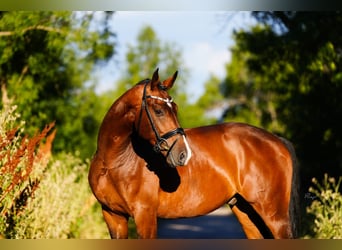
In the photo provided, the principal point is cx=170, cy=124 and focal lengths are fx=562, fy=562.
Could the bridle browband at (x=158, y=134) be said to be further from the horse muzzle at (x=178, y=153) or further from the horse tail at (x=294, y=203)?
the horse tail at (x=294, y=203)

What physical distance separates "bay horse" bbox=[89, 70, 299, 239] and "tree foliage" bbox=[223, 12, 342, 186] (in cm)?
466

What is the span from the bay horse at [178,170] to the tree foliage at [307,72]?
4.66 m

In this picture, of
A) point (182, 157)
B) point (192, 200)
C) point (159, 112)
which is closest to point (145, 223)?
point (192, 200)

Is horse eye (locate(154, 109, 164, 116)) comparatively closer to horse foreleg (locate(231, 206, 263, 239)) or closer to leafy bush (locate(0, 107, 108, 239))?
leafy bush (locate(0, 107, 108, 239))

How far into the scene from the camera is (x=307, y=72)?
1095 cm

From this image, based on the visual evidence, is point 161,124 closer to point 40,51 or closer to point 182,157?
point 182,157

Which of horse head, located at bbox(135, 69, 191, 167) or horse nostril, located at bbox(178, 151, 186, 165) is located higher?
horse head, located at bbox(135, 69, 191, 167)

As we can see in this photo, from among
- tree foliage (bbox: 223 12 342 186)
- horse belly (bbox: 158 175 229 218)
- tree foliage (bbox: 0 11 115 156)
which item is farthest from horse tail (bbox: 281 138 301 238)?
A: tree foliage (bbox: 0 11 115 156)

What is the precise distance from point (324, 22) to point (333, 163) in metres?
3.85

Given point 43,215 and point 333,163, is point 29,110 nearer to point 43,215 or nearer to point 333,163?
point 43,215

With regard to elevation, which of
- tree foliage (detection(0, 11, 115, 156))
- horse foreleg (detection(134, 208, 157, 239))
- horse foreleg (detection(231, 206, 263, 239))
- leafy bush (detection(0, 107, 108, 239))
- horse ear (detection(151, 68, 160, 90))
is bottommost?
horse foreleg (detection(231, 206, 263, 239))

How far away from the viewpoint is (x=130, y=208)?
4.95 meters

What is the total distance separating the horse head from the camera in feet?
15.2

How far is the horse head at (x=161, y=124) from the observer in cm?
464
